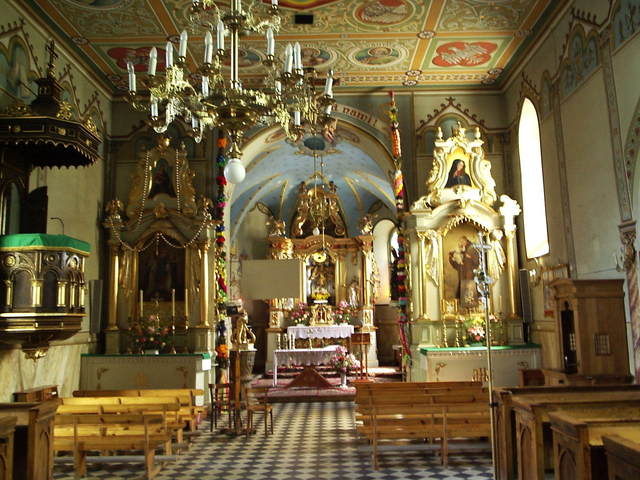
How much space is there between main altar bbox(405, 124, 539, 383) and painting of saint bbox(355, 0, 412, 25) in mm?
2914

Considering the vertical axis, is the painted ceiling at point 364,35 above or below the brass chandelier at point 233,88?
above

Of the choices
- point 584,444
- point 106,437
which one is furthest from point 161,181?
point 584,444

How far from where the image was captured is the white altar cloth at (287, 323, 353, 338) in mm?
19531

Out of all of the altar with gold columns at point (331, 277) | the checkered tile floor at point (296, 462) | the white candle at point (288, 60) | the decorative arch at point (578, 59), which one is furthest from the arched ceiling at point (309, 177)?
the white candle at point (288, 60)

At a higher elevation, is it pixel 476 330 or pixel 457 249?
pixel 457 249

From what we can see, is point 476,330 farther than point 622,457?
Yes

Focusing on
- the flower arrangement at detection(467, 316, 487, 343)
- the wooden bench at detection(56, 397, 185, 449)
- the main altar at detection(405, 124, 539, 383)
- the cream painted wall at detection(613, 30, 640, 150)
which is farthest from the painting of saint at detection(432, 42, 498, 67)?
the wooden bench at detection(56, 397, 185, 449)

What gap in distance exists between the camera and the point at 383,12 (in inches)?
406

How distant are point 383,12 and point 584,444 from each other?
8.26 m

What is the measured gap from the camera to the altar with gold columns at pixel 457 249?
40.2 ft

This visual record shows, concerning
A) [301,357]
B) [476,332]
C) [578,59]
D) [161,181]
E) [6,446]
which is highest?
[578,59]

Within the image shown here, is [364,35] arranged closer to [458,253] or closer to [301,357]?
[458,253]

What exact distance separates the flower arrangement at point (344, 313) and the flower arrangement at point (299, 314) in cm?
99

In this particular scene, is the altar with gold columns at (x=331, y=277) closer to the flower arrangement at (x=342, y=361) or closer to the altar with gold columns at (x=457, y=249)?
the flower arrangement at (x=342, y=361)
